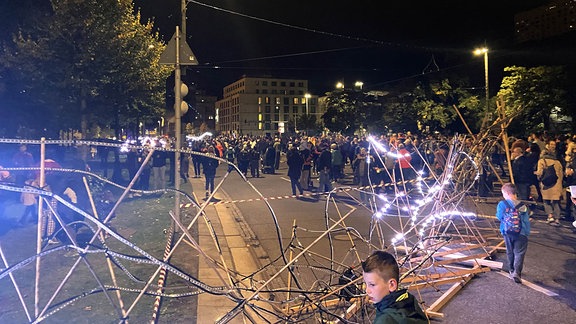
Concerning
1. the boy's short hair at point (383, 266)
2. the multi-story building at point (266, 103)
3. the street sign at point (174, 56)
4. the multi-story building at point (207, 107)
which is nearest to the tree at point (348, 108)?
the street sign at point (174, 56)

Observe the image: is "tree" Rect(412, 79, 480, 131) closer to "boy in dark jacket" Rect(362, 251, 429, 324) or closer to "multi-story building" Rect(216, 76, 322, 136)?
"boy in dark jacket" Rect(362, 251, 429, 324)

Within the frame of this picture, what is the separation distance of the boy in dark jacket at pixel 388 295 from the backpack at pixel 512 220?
4283 millimetres

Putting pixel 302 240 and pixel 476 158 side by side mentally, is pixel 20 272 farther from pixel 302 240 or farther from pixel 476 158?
pixel 476 158

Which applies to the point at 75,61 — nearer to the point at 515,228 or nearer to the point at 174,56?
the point at 174,56

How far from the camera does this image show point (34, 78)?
19.4 meters

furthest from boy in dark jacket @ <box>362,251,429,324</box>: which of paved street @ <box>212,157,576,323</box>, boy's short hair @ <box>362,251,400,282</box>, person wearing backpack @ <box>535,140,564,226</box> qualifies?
person wearing backpack @ <box>535,140,564,226</box>

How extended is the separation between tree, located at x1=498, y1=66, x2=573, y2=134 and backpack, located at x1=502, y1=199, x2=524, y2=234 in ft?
74.9

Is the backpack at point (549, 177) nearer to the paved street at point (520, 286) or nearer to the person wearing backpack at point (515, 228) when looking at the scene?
the paved street at point (520, 286)

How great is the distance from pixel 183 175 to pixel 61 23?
335 inches

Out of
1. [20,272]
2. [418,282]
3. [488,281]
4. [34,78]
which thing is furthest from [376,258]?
[34,78]

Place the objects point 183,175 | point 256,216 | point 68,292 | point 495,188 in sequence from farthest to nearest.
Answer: point 183,175 < point 495,188 < point 256,216 < point 68,292

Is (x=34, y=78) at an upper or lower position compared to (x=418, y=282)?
upper

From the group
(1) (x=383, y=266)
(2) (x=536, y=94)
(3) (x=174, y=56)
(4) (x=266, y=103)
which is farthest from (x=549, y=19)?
(1) (x=383, y=266)

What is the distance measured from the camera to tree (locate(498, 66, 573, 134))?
2706 centimetres
